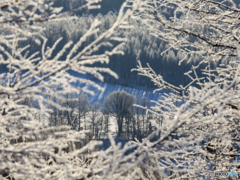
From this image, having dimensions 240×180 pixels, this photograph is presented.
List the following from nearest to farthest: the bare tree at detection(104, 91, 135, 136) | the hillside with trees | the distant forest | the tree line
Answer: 1. the hillside with trees
2. the tree line
3. the bare tree at detection(104, 91, 135, 136)
4. the distant forest

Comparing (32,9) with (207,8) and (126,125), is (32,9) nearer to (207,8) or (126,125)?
(207,8)

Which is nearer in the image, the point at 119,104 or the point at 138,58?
the point at 119,104

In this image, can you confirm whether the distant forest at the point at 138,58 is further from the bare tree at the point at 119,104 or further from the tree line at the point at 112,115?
the tree line at the point at 112,115

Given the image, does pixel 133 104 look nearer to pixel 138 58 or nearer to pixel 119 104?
pixel 119 104

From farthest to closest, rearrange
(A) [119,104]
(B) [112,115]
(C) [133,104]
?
(A) [119,104] → (B) [112,115] → (C) [133,104]

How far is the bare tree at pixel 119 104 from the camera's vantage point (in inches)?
1421

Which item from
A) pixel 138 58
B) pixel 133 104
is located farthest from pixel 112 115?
pixel 133 104

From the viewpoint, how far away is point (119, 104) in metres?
36.5

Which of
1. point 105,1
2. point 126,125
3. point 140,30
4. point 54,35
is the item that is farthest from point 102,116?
point 105,1

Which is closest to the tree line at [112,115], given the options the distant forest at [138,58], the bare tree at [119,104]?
the bare tree at [119,104]

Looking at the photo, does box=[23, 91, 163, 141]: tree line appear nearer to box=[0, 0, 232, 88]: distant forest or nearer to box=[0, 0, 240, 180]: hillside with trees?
box=[0, 0, 232, 88]: distant forest

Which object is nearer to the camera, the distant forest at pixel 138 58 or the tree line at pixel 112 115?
the tree line at pixel 112 115

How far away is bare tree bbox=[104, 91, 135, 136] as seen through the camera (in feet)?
118

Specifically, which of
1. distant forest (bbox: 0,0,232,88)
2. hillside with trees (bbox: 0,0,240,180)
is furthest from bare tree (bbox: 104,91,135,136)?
hillside with trees (bbox: 0,0,240,180)
